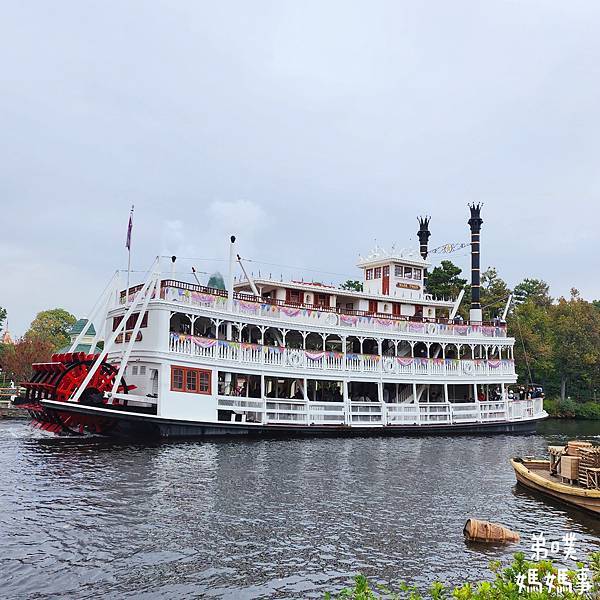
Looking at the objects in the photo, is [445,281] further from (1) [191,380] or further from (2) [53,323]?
(2) [53,323]

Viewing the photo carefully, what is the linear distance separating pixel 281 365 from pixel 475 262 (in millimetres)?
17441

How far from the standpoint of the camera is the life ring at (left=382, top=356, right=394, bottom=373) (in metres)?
33.6

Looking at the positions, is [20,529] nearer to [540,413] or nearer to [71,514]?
[71,514]

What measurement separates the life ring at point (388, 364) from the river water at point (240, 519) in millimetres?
9579

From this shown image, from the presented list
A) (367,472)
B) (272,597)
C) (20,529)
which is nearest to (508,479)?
(367,472)

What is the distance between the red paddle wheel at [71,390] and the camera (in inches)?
982

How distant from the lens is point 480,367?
36969mm

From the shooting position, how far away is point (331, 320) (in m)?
32.6

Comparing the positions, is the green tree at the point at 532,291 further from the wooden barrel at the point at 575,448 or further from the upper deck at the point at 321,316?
the wooden barrel at the point at 575,448

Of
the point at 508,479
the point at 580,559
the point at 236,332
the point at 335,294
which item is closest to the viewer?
the point at 580,559

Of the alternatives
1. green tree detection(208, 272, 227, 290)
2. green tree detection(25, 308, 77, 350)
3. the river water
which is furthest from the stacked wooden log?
green tree detection(25, 308, 77, 350)

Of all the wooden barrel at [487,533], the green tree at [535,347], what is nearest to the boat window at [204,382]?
the wooden barrel at [487,533]

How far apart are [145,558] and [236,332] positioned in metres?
20.4

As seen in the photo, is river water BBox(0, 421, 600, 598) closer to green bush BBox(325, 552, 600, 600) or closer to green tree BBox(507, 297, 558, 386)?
green bush BBox(325, 552, 600, 600)
